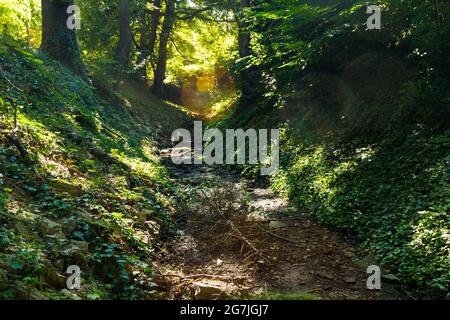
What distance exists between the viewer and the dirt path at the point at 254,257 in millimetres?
5410

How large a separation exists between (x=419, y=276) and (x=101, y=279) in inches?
176

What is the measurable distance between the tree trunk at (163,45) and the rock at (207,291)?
22933 millimetres

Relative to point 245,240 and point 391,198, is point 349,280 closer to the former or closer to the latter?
point 245,240

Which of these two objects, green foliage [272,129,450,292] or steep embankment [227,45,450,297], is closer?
green foliage [272,129,450,292]

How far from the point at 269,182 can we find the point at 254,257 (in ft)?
16.7

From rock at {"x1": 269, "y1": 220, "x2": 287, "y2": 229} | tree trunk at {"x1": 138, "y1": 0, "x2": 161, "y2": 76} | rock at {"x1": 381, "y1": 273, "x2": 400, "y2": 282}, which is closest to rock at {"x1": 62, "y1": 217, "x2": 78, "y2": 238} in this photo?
rock at {"x1": 269, "y1": 220, "x2": 287, "y2": 229}

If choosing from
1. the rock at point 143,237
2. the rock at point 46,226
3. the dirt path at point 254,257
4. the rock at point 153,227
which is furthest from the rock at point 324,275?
the rock at point 46,226

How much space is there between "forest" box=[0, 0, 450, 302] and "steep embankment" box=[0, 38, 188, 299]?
3 centimetres

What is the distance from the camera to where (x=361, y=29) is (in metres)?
11.1

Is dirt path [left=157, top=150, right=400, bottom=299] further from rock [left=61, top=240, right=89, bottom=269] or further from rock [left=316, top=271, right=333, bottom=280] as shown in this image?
rock [left=61, top=240, right=89, bottom=269]

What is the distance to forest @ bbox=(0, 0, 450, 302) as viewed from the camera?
5.21 metres

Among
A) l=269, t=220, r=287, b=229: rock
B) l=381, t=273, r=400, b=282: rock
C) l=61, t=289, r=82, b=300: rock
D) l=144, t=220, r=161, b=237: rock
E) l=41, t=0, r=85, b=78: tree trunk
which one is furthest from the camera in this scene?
l=41, t=0, r=85, b=78: tree trunk

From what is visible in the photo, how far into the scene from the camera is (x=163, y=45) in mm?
26281

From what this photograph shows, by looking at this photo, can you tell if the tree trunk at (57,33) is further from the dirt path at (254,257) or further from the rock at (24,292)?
the rock at (24,292)
